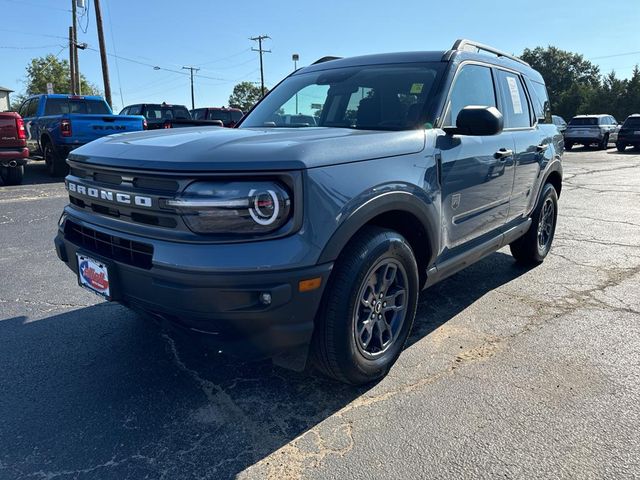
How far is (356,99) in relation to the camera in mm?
3537

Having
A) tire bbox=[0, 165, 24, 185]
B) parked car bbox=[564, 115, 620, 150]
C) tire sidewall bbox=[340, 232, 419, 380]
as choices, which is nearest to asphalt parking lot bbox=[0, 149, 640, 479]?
tire sidewall bbox=[340, 232, 419, 380]

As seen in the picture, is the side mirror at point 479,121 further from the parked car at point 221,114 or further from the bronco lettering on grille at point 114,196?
the parked car at point 221,114

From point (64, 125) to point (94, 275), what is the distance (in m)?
9.41

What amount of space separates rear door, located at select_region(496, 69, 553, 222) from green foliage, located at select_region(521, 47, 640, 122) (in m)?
51.3

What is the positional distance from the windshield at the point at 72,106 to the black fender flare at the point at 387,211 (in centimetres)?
1186

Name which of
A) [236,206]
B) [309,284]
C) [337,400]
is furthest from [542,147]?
[236,206]

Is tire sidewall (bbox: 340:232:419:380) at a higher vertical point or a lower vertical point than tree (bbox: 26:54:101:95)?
lower

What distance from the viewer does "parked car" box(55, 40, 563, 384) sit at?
7.09ft

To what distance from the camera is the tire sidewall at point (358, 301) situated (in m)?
2.48

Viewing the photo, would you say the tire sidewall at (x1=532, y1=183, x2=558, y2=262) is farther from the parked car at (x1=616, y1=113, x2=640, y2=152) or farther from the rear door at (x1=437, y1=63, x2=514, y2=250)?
the parked car at (x1=616, y1=113, x2=640, y2=152)

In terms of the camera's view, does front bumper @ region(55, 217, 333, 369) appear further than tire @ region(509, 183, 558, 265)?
No

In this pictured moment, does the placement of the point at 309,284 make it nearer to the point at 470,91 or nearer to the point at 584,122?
the point at 470,91

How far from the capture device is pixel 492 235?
3.92 metres

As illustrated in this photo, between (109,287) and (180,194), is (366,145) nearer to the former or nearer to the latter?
(180,194)
